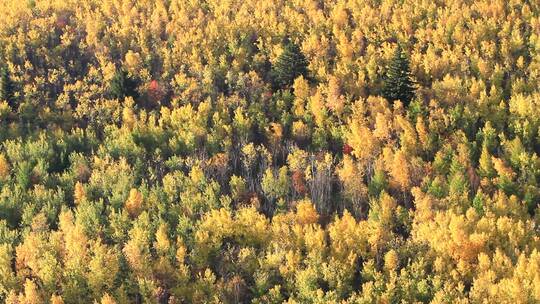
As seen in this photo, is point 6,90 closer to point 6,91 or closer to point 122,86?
point 6,91

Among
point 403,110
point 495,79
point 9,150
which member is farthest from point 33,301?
point 495,79

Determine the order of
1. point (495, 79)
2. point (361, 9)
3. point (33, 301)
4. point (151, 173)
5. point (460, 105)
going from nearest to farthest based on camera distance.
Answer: point (33, 301) < point (151, 173) < point (460, 105) < point (495, 79) < point (361, 9)

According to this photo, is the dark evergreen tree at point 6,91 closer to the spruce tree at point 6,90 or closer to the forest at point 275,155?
the spruce tree at point 6,90

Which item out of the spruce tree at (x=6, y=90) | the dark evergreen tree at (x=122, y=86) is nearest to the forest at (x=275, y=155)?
the dark evergreen tree at (x=122, y=86)

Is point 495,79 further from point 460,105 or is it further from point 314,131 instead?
point 314,131

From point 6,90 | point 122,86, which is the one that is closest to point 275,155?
point 122,86

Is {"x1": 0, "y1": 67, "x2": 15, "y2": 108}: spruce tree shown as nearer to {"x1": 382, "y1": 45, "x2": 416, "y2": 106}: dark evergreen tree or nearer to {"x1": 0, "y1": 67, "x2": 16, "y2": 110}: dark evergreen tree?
{"x1": 0, "y1": 67, "x2": 16, "y2": 110}: dark evergreen tree

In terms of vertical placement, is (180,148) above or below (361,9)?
below

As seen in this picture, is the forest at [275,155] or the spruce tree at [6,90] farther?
the spruce tree at [6,90]
